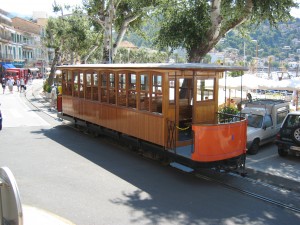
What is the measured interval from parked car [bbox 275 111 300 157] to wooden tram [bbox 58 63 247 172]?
1856mm

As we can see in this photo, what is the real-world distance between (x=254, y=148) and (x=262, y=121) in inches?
52.2

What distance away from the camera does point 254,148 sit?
12031 mm

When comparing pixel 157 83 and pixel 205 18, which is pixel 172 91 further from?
pixel 205 18

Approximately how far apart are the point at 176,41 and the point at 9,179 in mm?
13460

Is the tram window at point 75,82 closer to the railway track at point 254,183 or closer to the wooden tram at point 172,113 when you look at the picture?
the wooden tram at point 172,113

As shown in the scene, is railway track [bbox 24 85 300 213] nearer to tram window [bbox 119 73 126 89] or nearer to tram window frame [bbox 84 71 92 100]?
tram window [bbox 119 73 126 89]

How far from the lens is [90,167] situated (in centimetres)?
985

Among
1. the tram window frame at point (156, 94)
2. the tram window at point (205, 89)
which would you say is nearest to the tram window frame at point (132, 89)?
the tram window frame at point (156, 94)

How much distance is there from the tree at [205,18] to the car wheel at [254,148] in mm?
5485

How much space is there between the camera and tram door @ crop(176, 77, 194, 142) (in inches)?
405

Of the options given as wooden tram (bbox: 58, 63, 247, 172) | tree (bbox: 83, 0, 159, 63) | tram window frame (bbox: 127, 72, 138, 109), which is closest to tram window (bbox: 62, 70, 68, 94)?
wooden tram (bbox: 58, 63, 247, 172)

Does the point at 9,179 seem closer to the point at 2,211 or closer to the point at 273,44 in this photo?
the point at 2,211

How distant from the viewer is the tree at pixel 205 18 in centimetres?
1535

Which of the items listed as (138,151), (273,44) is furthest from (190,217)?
(273,44)
